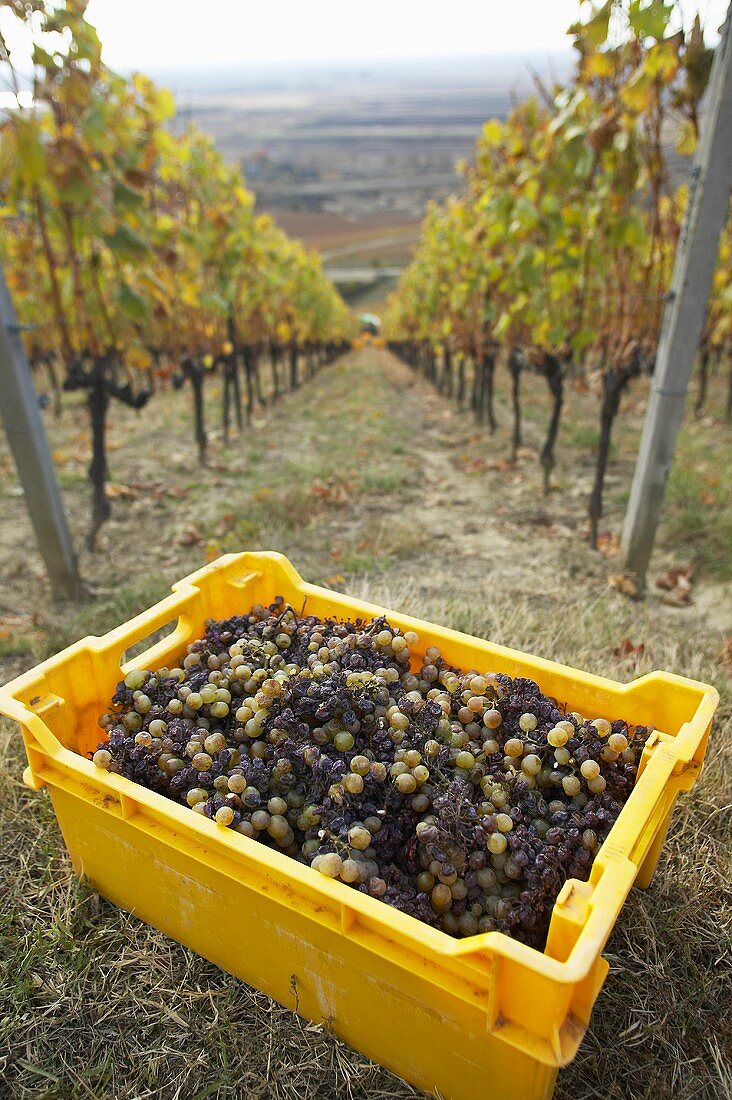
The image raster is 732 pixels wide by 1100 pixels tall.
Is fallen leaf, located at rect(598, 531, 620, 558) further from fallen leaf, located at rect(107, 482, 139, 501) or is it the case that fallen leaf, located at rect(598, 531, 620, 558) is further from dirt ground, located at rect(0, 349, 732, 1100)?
fallen leaf, located at rect(107, 482, 139, 501)

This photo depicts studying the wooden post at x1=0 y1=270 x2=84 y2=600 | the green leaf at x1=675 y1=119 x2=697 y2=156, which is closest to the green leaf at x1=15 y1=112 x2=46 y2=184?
the wooden post at x1=0 y1=270 x2=84 y2=600

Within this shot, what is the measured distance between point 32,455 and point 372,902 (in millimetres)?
3868

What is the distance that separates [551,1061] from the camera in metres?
1.27

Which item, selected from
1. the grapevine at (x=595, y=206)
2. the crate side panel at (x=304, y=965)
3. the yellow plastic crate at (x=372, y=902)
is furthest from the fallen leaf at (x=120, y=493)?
the crate side panel at (x=304, y=965)

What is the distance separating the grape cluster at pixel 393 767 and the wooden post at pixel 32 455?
9.11 feet

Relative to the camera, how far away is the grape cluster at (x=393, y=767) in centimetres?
164

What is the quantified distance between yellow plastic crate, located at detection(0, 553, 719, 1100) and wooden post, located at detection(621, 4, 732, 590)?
2.89 m

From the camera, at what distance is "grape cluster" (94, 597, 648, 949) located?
164 centimetres

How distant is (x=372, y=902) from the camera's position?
1.43 meters

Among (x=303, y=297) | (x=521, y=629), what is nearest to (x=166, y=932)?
(x=521, y=629)

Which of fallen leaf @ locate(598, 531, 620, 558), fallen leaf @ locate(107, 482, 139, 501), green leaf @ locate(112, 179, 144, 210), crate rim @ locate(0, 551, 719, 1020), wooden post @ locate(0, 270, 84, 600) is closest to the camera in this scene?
crate rim @ locate(0, 551, 719, 1020)

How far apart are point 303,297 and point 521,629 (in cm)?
1561

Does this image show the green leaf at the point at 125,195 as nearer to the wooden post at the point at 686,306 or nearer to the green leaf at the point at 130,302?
the green leaf at the point at 130,302

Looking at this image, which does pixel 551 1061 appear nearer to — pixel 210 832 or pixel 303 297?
pixel 210 832
